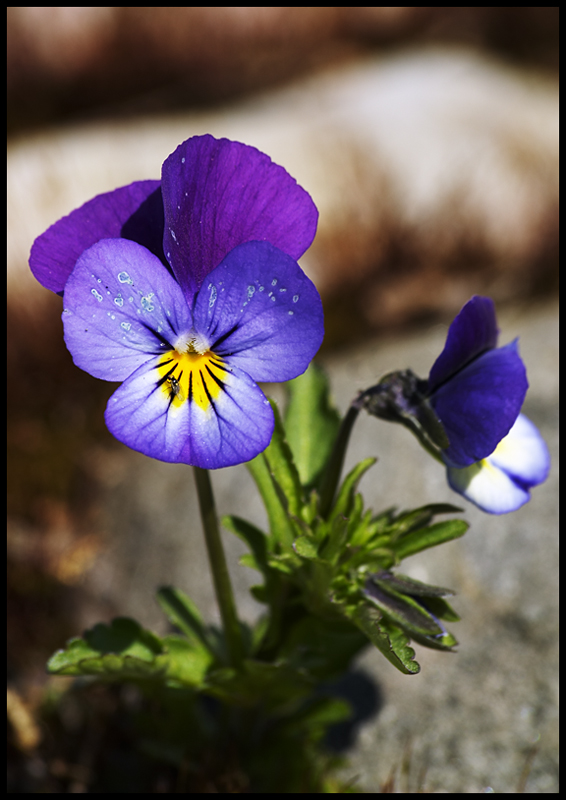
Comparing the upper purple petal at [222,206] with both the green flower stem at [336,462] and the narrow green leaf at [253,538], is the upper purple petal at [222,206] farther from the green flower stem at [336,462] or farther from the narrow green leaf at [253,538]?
the narrow green leaf at [253,538]

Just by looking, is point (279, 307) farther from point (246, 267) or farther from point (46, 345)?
point (46, 345)

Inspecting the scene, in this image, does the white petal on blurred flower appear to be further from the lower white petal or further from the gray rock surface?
the gray rock surface

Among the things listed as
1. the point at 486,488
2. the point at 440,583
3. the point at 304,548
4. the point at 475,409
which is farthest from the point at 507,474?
the point at 440,583

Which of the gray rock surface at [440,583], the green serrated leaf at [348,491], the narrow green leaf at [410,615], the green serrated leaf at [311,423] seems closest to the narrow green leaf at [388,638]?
the narrow green leaf at [410,615]

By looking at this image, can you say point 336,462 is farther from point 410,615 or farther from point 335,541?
point 410,615

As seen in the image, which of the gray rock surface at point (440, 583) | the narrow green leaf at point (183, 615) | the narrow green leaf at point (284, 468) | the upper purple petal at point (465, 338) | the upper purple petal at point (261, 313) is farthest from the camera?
the gray rock surface at point (440, 583)
